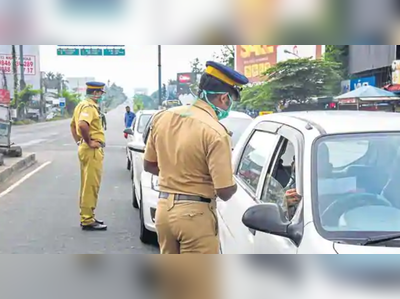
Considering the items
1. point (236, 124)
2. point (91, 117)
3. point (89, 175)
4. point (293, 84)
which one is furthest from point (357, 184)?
point (293, 84)

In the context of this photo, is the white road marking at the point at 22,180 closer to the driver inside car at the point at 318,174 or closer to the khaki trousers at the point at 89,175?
the khaki trousers at the point at 89,175

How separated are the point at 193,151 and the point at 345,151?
2.75 feet

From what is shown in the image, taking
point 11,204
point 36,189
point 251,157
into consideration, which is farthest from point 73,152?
point 251,157

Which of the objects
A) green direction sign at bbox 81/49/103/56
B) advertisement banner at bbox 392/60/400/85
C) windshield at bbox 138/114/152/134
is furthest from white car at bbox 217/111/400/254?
advertisement banner at bbox 392/60/400/85

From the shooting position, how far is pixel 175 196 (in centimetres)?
289

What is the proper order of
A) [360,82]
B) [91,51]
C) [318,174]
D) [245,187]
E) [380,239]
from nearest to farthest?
[380,239], [91,51], [318,174], [245,187], [360,82]

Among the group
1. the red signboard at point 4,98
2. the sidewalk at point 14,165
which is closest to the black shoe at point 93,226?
the sidewalk at point 14,165

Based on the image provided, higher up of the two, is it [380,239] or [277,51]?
[277,51]

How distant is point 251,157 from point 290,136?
0.77m

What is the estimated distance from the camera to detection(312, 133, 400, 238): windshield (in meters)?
2.50

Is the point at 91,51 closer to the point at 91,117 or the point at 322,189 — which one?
the point at 322,189

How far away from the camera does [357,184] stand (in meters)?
2.86
